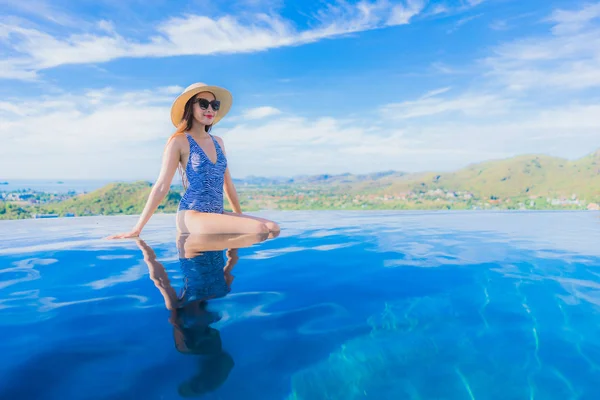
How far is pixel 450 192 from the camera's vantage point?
39875 mm

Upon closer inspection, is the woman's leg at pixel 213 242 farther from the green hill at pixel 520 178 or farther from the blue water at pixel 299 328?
the green hill at pixel 520 178

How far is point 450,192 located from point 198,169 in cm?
3858

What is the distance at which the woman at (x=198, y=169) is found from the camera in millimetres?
5242

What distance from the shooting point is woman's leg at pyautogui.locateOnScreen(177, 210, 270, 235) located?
17.6ft

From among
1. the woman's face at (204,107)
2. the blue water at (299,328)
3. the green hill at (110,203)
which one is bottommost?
the blue water at (299,328)

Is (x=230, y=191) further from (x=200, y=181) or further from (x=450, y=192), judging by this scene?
(x=450, y=192)

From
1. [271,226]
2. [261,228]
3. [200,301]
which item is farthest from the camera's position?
[271,226]

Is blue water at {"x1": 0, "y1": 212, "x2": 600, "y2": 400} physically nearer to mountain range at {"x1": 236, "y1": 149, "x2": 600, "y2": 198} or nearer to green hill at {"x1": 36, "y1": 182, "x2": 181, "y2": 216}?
green hill at {"x1": 36, "y1": 182, "x2": 181, "y2": 216}

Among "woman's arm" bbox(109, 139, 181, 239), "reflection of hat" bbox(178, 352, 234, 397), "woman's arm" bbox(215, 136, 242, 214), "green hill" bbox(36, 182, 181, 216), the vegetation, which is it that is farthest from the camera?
the vegetation

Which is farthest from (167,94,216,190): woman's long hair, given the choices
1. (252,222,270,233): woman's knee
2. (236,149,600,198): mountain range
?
(236,149,600,198): mountain range

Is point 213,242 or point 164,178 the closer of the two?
point 213,242

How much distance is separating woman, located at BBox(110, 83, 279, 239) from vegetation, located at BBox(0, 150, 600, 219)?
9132 millimetres

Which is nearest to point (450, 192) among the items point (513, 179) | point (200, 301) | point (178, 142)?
point (513, 179)

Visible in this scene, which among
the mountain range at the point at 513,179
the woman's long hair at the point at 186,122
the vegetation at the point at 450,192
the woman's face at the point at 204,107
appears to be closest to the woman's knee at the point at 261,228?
the woman's long hair at the point at 186,122
